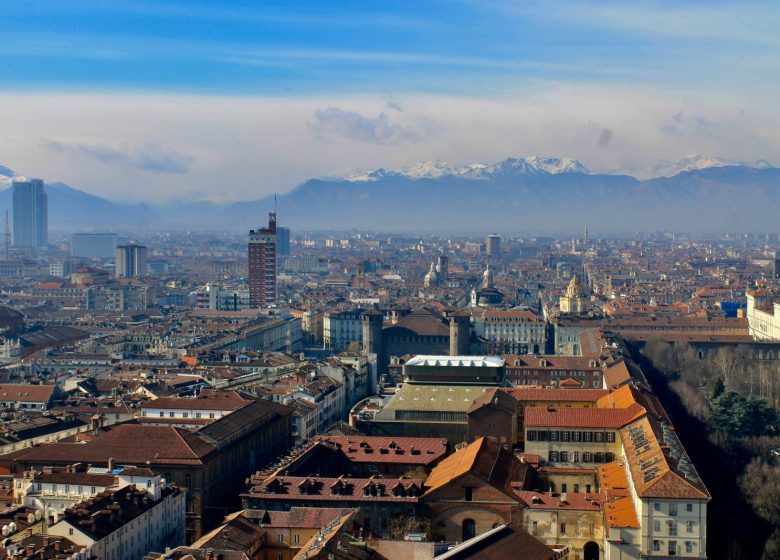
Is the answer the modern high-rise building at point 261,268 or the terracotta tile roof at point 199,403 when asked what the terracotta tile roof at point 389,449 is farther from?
the modern high-rise building at point 261,268

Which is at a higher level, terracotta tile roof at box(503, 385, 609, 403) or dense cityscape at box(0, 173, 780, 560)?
terracotta tile roof at box(503, 385, 609, 403)

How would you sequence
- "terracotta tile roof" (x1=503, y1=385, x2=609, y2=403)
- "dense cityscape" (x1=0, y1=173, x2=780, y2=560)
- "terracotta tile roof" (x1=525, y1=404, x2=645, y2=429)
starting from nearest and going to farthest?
"dense cityscape" (x1=0, y1=173, x2=780, y2=560), "terracotta tile roof" (x1=525, y1=404, x2=645, y2=429), "terracotta tile roof" (x1=503, y1=385, x2=609, y2=403)

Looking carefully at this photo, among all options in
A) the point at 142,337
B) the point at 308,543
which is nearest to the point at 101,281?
the point at 142,337

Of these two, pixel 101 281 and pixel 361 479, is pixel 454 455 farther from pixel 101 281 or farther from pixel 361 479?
pixel 101 281

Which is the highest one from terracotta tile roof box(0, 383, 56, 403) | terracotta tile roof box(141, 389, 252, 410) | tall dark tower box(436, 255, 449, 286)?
tall dark tower box(436, 255, 449, 286)

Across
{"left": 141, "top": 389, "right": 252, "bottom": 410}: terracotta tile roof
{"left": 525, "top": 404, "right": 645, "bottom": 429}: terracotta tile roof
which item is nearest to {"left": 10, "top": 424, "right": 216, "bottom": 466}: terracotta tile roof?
{"left": 141, "top": 389, "right": 252, "bottom": 410}: terracotta tile roof

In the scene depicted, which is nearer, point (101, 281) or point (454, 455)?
point (454, 455)

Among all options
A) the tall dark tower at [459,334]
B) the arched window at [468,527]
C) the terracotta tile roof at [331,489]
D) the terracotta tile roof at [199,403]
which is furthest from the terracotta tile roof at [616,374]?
the tall dark tower at [459,334]

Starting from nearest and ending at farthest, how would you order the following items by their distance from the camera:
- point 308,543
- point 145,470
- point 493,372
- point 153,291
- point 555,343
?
point 308,543, point 145,470, point 493,372, point 555,343, point 153,291

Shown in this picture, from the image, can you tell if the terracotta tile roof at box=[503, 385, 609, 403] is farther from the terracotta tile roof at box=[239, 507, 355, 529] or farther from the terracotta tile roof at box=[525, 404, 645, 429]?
the terracotta tile roof at box=[239, 507, 355, 529]
